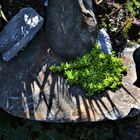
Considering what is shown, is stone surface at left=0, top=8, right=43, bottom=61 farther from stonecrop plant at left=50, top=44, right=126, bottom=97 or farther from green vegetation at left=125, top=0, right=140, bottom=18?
green vegetation at left=125, top=0, right=140, bottom=18

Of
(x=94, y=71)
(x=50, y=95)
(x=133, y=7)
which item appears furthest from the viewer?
(x=133, y=7)

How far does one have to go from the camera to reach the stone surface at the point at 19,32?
415cm

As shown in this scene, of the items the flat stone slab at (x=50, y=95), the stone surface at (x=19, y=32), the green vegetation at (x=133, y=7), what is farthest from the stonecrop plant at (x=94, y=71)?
the green vegetation at (x=133, y=7)

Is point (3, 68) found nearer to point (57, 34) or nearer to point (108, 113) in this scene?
point (57, 34)

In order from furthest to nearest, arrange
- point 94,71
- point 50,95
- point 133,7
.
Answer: point 133,7 < point 94,71 < point 50,95

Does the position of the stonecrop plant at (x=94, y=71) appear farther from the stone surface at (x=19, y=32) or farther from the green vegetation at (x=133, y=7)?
the green vegetation at (x=133, y=7)

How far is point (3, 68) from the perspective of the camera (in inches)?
165

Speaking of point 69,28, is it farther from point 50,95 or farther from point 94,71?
point 50,95

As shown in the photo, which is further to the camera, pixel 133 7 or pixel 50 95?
pixel 133 7

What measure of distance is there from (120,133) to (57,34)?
4.02 feet

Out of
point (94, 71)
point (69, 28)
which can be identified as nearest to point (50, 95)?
point (94, 71)

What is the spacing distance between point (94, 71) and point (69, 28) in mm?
519

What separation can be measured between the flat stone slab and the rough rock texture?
14cm

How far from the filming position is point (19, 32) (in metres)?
4.17
